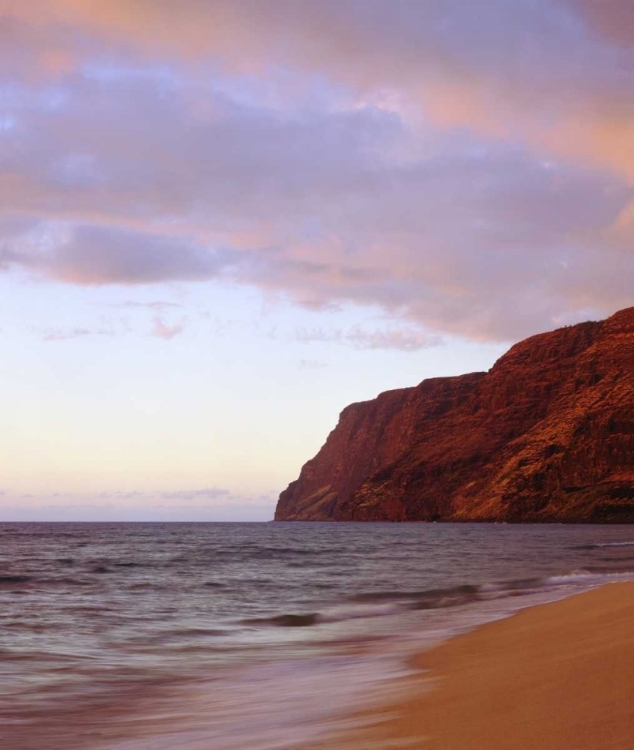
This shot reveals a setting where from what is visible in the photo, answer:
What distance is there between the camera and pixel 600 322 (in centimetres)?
16525

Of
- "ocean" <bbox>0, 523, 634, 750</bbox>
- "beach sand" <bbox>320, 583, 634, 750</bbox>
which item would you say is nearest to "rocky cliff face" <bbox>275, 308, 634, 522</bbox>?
"ocean" <bbox>0, 523, 634, 750</bbox>

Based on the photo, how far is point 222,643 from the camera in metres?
14.2

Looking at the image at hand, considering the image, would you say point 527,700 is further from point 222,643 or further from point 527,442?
point 527,442

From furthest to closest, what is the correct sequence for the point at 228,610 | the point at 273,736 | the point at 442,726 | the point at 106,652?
the point at 228,610 < the point at 106,652 < the point at 273,736 < the point at 442,726

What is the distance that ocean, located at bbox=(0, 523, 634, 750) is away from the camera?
7590mm

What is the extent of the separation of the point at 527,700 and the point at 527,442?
145 metres

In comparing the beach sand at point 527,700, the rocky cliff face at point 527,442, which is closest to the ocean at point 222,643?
the beach sand at point 527,700

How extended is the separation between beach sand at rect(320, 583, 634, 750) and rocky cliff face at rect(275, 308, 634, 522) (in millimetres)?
120034

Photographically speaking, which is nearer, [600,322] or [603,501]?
[603,501]

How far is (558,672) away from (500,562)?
3166 centimetres

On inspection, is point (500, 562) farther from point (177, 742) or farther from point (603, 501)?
point (603, 501)

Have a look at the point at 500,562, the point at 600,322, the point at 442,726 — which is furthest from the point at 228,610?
the point at 600,322

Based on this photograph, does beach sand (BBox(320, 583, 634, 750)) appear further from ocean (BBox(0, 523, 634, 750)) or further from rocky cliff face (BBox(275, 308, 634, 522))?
rocky cliff face (BBox(275, 308, 634, 522))

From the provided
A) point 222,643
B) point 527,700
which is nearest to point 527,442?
point 222,643
